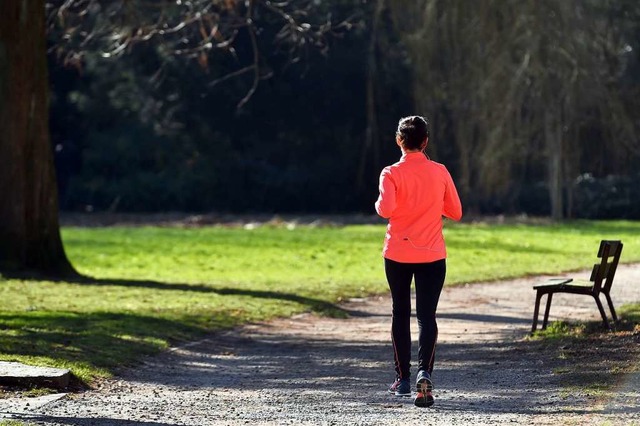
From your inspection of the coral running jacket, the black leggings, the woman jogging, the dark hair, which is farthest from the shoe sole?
the dark hair

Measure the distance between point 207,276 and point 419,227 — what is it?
1468 centimetres

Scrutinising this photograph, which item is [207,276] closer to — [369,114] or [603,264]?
[603,264]

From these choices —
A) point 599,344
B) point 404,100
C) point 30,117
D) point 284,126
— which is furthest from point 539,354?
point 284,126

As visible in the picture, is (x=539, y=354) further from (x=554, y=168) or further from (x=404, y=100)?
(x=404, y=100)

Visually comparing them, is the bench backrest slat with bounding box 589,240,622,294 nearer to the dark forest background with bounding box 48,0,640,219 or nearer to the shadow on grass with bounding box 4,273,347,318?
the shadow on grass with bounding box 4,273,347,318

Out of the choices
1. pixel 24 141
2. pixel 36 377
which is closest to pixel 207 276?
pixel 24 141

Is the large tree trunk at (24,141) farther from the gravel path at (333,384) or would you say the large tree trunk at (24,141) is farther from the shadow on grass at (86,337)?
the gravel path at (333,384)

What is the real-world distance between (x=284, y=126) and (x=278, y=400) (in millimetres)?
39617

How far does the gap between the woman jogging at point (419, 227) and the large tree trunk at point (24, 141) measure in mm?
12454

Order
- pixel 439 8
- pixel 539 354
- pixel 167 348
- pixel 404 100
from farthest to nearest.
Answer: pixel 404 100
pixel 439 8
pixel 167 348
pixel 539 354

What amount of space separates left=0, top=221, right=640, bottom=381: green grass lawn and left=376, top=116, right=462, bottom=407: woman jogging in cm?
313

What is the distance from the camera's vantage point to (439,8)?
122 ft

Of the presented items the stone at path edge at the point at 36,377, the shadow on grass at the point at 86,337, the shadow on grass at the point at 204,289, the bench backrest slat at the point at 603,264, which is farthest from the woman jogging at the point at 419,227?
the shadow on grass at the point at 204,289

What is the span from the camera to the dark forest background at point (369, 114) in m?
36.5
